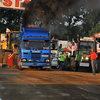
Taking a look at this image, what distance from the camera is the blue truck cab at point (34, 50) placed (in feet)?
73.5

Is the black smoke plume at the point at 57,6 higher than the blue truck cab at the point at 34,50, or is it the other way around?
the black smoke plume at the point at 57,6

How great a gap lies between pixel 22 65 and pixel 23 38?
7.26 feet

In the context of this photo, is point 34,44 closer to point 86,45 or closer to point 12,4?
point 86,45

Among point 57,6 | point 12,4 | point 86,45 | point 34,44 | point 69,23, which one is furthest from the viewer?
point 69,23

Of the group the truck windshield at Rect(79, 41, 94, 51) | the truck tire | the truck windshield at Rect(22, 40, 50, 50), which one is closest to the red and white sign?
the truck windshield at Rect(79, 41, 94, 51)

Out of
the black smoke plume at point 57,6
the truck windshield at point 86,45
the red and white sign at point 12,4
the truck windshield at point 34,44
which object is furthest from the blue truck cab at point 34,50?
the red and white sign at point 12,4

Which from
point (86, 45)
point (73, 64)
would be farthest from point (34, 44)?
point (86, 45)

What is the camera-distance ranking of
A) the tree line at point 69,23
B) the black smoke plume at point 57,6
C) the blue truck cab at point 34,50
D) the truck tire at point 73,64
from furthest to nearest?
the tree line at point 69,23
the truck tire at point 73,64
the blue truck cab at point 34,50
the black smoke plume at point 57,6

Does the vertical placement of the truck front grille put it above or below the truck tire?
above

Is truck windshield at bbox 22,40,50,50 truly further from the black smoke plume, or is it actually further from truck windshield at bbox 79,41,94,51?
truck windshield at bbox 79,41,94,51

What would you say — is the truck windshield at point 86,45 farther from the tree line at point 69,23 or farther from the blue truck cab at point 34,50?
the tree line at point 69,23

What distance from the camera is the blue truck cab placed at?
73.5 ft

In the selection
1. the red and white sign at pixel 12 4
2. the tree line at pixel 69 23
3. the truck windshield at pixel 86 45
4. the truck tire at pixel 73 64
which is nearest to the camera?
the truck tire at pixel 73 64

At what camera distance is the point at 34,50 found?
22.4 meters
